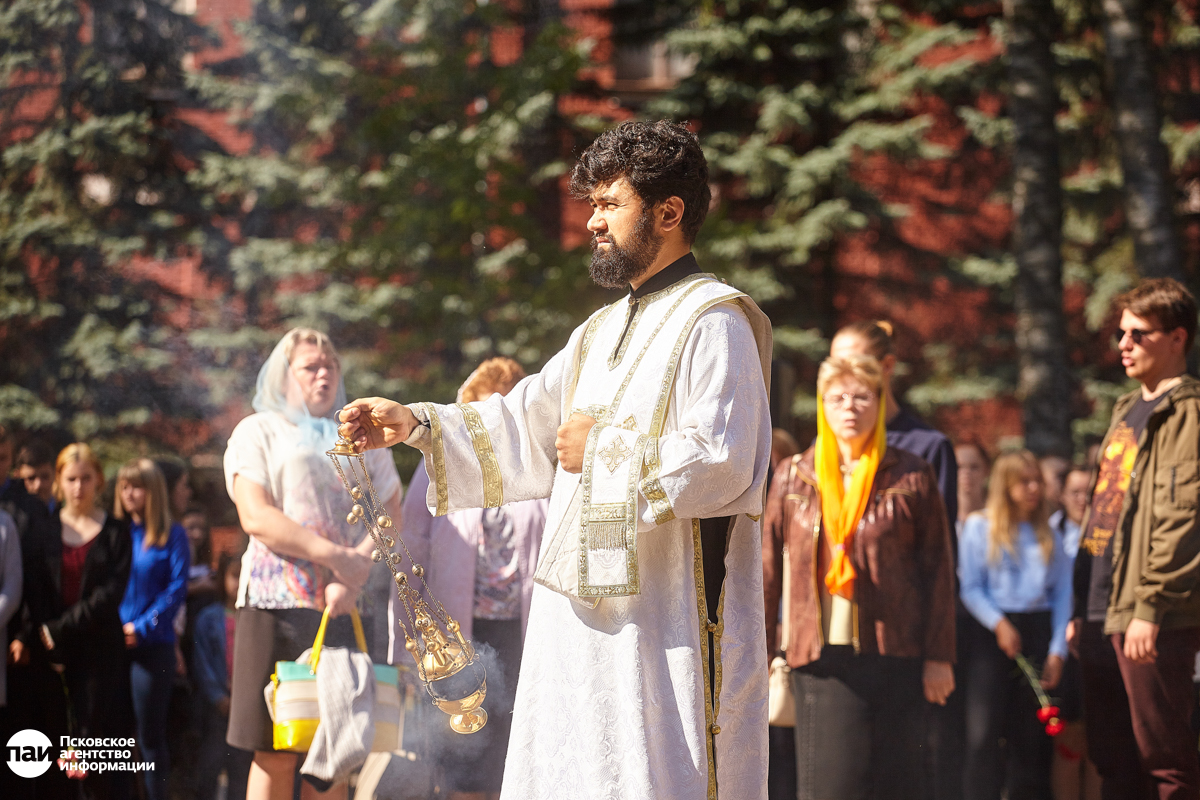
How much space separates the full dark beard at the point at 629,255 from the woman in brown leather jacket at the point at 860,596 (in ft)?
5.24

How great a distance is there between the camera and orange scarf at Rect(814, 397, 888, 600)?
4094 mm

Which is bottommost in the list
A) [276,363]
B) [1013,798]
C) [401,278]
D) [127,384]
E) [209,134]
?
[1013,798]

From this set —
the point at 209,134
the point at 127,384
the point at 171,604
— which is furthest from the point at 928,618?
the point at 209,134

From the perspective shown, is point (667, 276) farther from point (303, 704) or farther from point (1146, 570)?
point (1146, 570)

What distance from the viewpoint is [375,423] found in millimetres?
2820

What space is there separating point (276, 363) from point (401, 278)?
333 inches

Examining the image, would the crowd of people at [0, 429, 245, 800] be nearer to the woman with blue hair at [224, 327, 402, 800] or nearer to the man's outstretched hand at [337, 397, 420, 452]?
the woman with blue hair at [224, 327, 402, 800]

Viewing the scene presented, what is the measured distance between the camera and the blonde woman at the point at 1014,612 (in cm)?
523

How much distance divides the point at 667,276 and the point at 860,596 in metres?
1.71

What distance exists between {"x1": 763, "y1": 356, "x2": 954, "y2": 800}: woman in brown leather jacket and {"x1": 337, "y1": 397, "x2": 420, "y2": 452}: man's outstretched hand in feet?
6.13

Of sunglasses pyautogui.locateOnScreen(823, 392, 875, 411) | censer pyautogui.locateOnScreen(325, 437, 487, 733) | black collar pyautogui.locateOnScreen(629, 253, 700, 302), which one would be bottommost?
censer pyautogui.locateOnScreen(325, 437, 487, 733)


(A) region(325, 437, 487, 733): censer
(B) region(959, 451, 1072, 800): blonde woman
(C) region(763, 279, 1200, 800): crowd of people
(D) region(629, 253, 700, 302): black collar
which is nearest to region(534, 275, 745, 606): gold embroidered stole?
(D) region(629, 253, 700, 302): black collar

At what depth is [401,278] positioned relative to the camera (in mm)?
12570

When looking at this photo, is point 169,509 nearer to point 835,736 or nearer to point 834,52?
point 835,736
